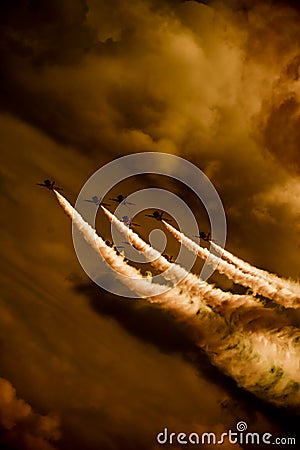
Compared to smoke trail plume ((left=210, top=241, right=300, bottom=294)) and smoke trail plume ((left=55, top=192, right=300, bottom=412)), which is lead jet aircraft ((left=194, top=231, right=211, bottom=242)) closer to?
smoke trail plume ((left=210, top=241, right=300, bottom=294))

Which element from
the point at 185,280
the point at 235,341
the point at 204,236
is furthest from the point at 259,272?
the point at 185,280

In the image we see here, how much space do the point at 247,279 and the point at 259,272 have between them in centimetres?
178

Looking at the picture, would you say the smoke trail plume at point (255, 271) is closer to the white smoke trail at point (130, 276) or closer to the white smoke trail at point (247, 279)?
the white smoke trail at point (247, 279)

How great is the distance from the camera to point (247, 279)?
48406 mm

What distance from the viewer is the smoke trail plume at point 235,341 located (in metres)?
44.8

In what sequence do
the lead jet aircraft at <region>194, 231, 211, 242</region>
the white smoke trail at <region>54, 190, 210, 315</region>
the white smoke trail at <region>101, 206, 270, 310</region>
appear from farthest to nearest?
the lead jet aircraft at <region>194, 231, 211, 242</region>
the white smoke trail at <region>101, 206, 270, 310</region>
the white smoke trail at <region>54, 190, 210, 315</region>

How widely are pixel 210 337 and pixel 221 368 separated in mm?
3736

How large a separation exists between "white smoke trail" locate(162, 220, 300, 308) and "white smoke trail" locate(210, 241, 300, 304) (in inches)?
12.5

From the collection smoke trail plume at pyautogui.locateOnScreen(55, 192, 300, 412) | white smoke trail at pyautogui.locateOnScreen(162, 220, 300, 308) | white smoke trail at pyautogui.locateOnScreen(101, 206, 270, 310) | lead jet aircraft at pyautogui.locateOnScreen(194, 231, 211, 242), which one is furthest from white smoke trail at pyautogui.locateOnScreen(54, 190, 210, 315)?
lead jet aircraft at pyautogui.locateOnScreen(194, 231, 211, 242)

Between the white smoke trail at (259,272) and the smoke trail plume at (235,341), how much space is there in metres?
4.82

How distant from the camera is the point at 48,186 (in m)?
42.8

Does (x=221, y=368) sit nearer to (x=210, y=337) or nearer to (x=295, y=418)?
(x=210, y=337)

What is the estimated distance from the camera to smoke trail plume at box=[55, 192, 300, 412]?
147 feet

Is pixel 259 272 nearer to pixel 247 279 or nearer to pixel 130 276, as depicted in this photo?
pixel 247 279
